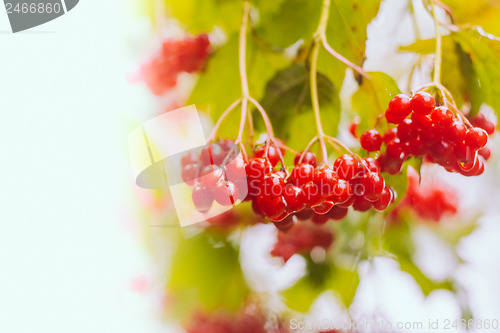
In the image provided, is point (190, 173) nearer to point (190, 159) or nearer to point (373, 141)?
point (190, 159)

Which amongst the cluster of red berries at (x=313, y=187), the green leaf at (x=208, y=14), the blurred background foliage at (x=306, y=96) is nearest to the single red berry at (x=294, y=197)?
the cluster of red berries at (x=313, y=187)

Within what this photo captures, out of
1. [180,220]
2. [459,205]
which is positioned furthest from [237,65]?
[459,205]

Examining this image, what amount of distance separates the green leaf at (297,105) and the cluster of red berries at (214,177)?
0.12m

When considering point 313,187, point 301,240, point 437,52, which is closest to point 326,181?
point 313,187

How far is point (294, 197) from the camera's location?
0.24m

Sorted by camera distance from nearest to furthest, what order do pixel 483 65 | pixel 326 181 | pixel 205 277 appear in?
pixel 326 181, pixel 483 65, pixel 205 277

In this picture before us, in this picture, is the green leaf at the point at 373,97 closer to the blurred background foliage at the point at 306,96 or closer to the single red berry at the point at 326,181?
the blurred background foliage at the point at 306,96

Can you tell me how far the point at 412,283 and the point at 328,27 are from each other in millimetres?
292

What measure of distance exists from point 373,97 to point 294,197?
0.15 m

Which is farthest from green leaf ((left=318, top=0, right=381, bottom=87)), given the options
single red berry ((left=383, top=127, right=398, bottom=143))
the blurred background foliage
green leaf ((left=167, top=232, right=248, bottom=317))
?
green leaf ((left=167, top=232, right=248, bottom=317))

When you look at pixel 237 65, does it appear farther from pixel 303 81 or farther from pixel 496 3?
pixel 496 3

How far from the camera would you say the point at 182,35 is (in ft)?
1.33

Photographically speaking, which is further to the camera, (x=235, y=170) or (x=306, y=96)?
(x=306, y=96)

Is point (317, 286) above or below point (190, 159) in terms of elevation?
below
